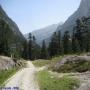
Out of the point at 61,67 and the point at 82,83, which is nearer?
the point at 82,83

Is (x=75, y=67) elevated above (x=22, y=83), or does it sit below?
above

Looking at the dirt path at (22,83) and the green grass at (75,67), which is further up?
the green grass at (75,67)

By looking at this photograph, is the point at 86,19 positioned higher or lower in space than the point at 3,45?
higher

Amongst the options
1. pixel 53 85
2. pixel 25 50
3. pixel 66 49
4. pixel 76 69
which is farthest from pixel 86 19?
pixel 53 85

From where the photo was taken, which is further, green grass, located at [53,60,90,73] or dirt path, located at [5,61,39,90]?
green grass, located at [53,60,90,73]

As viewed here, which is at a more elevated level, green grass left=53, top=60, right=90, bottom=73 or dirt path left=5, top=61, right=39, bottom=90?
green grass left=53, top=60, right=90, bottom=73

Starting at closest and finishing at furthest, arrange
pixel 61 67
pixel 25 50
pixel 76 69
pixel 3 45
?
1. pixel 76 69
2. pixel 61 67
3. pixel 3 45
4. pixel 25 50

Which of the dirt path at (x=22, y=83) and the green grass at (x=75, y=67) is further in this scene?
the green grass at (x=75, y=67)

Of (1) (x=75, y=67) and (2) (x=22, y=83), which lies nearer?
(2) (x=22, y=83)

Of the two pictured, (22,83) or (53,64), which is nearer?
(22,83)

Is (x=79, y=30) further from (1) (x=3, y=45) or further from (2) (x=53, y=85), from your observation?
(2) (x=53, y=85)

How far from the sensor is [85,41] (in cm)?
10800

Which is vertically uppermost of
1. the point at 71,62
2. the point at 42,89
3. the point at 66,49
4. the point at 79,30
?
the point at 79,30

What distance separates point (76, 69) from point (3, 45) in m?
63.7
